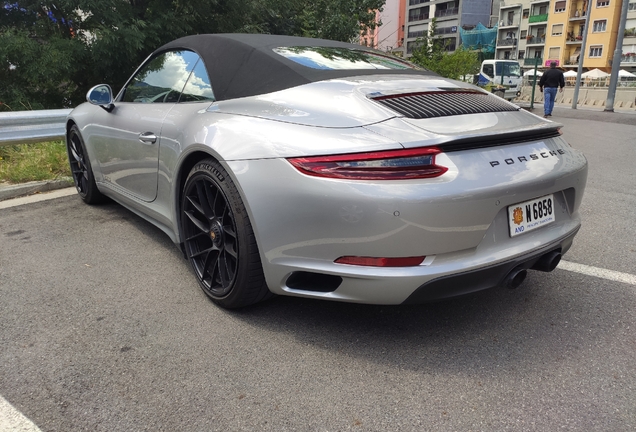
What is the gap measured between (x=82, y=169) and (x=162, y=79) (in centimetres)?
164

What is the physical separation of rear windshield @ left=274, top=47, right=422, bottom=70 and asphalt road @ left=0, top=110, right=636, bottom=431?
1340mm

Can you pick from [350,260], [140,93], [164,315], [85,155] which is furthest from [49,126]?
[350,260]

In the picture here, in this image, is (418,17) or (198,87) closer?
(198,87)

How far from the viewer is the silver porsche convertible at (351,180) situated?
81.4 inches

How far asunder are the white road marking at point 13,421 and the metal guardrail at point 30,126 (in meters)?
4.45

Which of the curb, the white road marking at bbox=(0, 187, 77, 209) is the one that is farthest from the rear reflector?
the curb

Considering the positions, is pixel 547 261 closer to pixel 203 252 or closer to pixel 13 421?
pixel 203 252

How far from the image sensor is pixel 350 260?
7.09ft

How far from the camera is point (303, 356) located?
2312 mm

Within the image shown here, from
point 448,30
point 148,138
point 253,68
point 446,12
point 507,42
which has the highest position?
point 446,12

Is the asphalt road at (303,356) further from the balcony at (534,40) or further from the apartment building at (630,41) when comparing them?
the balcony at (534,40)

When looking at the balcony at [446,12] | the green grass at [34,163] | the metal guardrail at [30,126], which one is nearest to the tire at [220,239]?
the green grass at [34,163]

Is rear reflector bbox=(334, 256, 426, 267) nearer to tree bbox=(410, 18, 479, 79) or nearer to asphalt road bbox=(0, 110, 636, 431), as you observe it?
asphalt road bbox=(0, 110, 636, 431)

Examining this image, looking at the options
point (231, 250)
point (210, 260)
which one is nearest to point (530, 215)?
point (231, 250)
